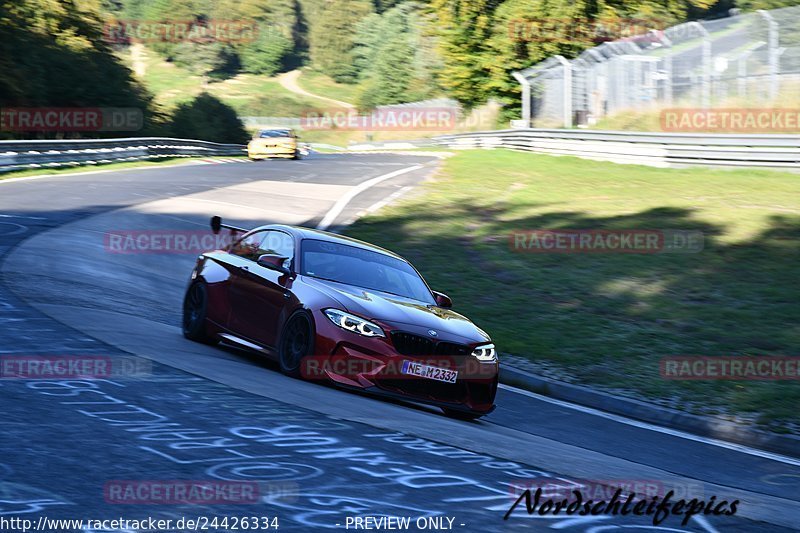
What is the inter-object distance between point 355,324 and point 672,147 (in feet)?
76.3

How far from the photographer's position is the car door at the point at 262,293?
31.7 feet

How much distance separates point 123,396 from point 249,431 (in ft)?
3.85

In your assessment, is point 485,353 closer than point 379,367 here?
No

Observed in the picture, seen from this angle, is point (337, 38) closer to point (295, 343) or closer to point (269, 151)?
point (269, 151)

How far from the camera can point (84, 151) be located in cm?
3634

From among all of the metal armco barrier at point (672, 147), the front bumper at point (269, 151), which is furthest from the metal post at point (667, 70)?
the front bumper at point (269, 151)

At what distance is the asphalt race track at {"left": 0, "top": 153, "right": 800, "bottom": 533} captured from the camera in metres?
5.09

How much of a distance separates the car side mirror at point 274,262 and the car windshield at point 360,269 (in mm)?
187

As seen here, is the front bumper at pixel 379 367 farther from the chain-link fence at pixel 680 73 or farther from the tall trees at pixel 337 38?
the tall trees at pixel 337 38

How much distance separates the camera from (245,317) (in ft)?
33.3

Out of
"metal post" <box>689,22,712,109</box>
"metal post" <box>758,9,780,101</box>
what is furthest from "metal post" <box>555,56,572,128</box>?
"metal post" <box>758,9,780,101</box>

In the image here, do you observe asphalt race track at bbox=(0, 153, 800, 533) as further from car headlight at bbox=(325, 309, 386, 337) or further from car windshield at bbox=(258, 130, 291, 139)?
car windshield at bbox=(258, 130, 291, 139)

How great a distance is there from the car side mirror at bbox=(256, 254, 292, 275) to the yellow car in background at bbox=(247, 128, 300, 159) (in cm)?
3644

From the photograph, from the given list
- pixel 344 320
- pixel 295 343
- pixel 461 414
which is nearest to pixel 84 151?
pixel 295 343
